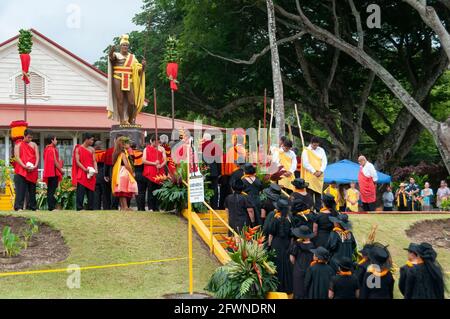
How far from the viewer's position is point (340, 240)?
11.6 m

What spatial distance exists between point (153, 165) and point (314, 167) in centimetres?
355

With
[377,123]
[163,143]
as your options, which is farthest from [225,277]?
[377,123]

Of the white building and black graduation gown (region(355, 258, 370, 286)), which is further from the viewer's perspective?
the white building

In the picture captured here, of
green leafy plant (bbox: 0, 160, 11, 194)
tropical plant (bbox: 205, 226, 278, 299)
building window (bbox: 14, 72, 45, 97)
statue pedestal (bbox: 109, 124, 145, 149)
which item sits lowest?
tropical plant (bbox: 205, 226, 278, 299)

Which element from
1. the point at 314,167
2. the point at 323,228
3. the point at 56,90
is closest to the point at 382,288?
the point at 323,228

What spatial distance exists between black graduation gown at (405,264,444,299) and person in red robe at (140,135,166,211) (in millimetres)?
8066

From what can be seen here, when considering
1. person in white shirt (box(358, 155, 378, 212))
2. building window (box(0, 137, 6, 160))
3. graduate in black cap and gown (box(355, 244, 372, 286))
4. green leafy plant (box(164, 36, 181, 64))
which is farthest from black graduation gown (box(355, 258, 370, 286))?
building window (box(0, 137, 6, 160))

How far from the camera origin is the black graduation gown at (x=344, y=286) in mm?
10125

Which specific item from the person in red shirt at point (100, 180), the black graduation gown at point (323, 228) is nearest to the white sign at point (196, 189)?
the black graduation gown at point (323, 228)

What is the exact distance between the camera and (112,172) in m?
16.6

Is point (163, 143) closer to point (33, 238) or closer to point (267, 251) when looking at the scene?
point (33, 238)

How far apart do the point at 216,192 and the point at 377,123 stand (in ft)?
104

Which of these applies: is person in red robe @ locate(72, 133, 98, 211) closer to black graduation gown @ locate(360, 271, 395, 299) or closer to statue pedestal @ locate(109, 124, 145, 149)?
statue pedestal @ locate(109, 124, 145, 149)

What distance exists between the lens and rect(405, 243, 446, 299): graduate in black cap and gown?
31.8 feet
